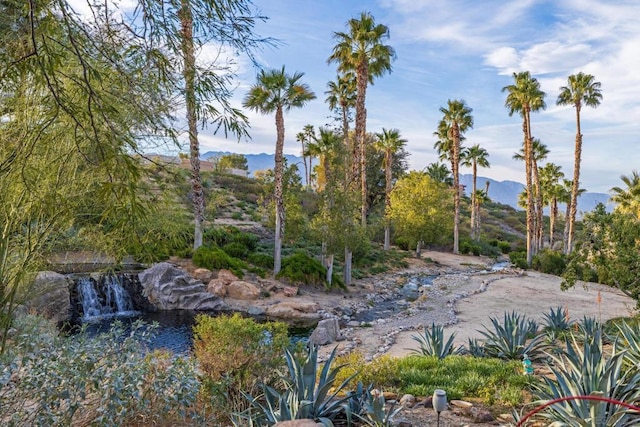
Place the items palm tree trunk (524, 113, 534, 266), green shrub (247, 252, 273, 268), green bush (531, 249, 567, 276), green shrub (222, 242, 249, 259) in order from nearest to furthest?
green shrub (247, 252, 273, 268), green shrub (222, 242, 249, 259), green bush (531, 249, 567, 276), palm tree trunk (524, 113, 534, 266)

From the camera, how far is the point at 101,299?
15586 millimetres

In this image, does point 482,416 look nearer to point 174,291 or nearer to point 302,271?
point 174,291

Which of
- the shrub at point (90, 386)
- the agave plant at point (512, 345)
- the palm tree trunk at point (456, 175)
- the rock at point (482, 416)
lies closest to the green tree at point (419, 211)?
the palm tree trunk at point (456, 175)

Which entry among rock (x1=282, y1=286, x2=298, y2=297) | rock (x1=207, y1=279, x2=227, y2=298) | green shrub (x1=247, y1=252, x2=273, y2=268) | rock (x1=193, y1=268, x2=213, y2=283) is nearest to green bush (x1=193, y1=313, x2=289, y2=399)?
rock (x1=207, y1=279, x2=227, y2=298)

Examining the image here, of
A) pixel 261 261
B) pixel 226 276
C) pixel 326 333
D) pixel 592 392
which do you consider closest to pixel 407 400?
pixel 592 392

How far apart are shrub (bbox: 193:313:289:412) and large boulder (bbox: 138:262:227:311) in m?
10.9

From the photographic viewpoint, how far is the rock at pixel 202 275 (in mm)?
17812

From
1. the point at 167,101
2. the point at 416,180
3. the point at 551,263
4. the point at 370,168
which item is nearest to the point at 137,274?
the point at 167,101

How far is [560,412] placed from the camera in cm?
428

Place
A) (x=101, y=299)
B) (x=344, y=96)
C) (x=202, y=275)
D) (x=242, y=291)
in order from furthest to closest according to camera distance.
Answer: (x=344, y=96) < (x=202, y=275) < (x=242, y=291) < (x=101, y=299)

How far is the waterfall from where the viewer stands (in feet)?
49.3

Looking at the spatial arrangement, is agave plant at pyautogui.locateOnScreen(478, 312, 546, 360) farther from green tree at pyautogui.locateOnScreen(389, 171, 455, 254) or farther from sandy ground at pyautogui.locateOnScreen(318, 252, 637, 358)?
green tree at pyautogui.locateOnScreen(389, 171, 455, 254)

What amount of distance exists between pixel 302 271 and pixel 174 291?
579cm

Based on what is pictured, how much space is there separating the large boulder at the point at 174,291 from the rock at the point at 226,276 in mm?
917
